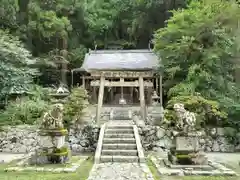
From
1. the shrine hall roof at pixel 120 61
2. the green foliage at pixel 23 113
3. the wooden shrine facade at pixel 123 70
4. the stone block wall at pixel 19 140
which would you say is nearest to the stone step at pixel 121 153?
the stone block wall at pixel 19 140

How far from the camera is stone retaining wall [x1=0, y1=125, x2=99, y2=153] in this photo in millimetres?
12008

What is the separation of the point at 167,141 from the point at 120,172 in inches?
208

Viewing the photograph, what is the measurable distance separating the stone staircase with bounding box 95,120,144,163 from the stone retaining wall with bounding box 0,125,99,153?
967mm

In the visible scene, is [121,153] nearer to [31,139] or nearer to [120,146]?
[120,146]

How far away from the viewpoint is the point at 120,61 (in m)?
18.4

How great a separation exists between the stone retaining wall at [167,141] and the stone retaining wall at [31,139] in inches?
93.9

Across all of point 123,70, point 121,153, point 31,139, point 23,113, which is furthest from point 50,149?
point 123,70

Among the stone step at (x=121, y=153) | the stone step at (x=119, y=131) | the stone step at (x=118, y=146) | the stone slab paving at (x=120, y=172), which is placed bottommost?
the stone slab paving at (x=120, y=172)

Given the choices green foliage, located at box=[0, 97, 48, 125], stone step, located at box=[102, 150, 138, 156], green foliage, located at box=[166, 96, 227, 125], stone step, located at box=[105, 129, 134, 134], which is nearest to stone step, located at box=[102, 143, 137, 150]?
stone step, located at box=[102, 150, 138, 156]

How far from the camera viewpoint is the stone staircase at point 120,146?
347 inches

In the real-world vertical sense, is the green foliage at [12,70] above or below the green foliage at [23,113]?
above

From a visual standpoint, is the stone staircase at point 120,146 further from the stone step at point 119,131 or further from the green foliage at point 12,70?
the green foliage at point 12,70

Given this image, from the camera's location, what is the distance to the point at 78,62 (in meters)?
23.3

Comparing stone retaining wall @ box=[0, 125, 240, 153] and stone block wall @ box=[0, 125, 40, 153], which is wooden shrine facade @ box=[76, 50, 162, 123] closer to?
stone retaining wall @ box=[0, 125, 240, 153]
